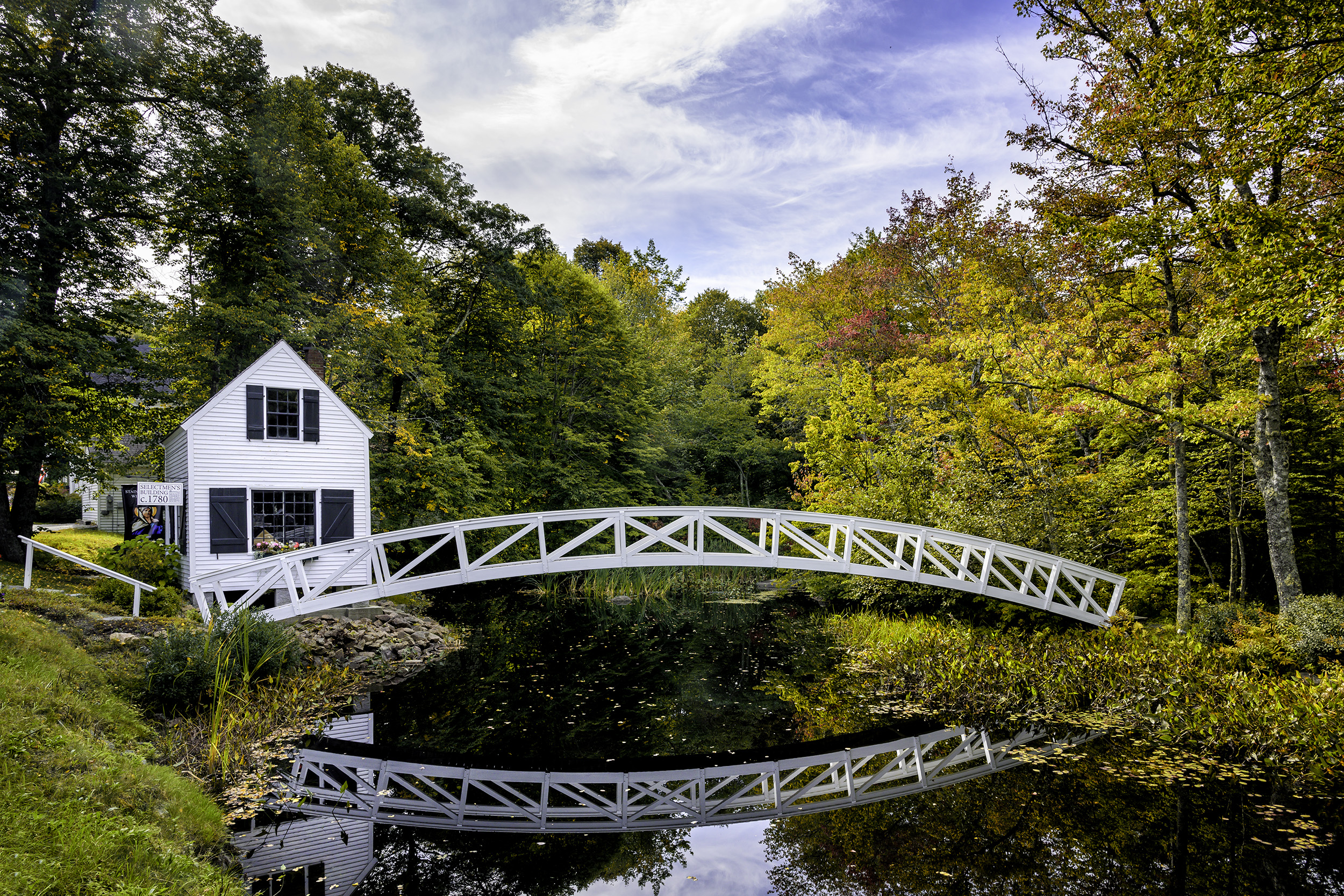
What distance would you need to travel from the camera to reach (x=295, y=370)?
1380cm

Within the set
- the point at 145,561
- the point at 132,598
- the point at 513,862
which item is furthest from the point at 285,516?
the point at 513,862

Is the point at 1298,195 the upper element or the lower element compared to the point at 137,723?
upper

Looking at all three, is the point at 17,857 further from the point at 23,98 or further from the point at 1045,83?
the point at 23,98

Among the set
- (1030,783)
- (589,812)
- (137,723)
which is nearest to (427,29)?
(137,723)

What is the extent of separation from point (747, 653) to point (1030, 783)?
666 cm

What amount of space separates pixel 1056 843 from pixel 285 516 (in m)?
14.6

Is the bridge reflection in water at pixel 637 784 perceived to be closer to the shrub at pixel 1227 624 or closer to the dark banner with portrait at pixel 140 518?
the shrub at pixel 1227 624

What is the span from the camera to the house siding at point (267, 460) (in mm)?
12750

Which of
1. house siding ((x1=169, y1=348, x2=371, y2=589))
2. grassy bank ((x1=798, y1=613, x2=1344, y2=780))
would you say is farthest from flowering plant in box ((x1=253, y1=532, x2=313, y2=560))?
grassy bank ((x1=798, y1=613, x2=1344, y2=780))

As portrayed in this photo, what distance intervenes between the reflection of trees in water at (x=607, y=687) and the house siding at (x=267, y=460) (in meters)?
3.93

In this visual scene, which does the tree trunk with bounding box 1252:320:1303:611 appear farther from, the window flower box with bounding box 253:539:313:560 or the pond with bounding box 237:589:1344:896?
the window flower box with bounding box 253:539:313:560

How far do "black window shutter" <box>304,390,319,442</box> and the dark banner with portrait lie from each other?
457 cm

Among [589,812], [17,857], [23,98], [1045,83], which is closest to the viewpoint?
[17,857]

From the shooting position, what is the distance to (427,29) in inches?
596
